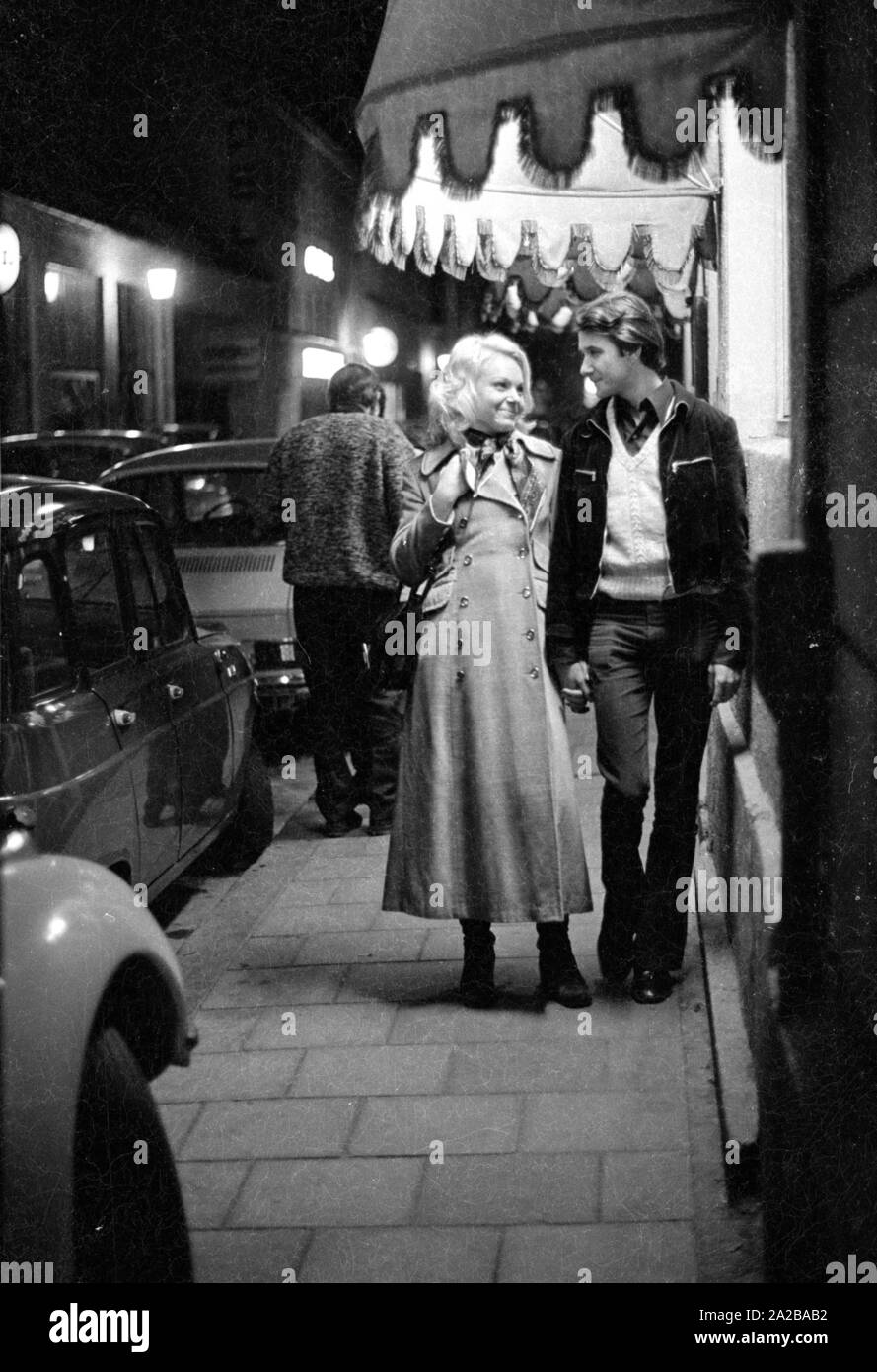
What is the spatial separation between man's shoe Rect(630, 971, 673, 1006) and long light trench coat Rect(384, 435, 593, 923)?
0.75 ft

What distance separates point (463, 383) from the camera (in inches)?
151

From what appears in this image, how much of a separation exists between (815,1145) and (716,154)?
8.59 ft

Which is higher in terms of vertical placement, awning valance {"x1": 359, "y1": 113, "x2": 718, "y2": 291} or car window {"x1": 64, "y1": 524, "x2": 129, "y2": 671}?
awning valance {"x1": 359, "y1": 113, "x2": 718, "y2": 291}

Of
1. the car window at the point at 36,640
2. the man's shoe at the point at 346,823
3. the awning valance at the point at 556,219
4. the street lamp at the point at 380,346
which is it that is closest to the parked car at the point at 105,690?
→ the car window at the point at 36,640

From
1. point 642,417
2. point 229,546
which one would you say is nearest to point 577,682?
point 642,417

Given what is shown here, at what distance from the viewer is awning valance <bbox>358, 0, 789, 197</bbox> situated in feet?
10.9

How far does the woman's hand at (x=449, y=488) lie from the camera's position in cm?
388

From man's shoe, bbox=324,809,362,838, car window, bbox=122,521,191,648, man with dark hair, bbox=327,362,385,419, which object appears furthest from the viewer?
man with dark hair, bbox=327,362,385,419

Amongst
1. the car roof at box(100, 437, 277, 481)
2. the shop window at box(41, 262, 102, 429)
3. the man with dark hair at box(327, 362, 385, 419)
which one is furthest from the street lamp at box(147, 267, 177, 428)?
the man with dark hair at box(327, 362, 385, 419)

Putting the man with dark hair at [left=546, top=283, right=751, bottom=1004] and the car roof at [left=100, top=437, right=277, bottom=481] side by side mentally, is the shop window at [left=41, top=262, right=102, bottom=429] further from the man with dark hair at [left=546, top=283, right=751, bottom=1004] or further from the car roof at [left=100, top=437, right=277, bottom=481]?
the man with dark hair at [left=546, top=283, right=751, bottom=1004]

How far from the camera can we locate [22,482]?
2975 mm

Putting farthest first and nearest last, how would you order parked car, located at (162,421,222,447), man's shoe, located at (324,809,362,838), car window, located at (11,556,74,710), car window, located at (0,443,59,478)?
man's shoe, located at (324,809,362,838) < parked car, located at (162,421,222,447) < car window, located at (0,443,59,478) < car window, located at (11,556,74,710)

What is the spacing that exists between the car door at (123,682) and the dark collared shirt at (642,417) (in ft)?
4.39

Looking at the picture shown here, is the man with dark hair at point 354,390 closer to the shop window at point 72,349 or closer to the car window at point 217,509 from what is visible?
the car window at point 217,509
